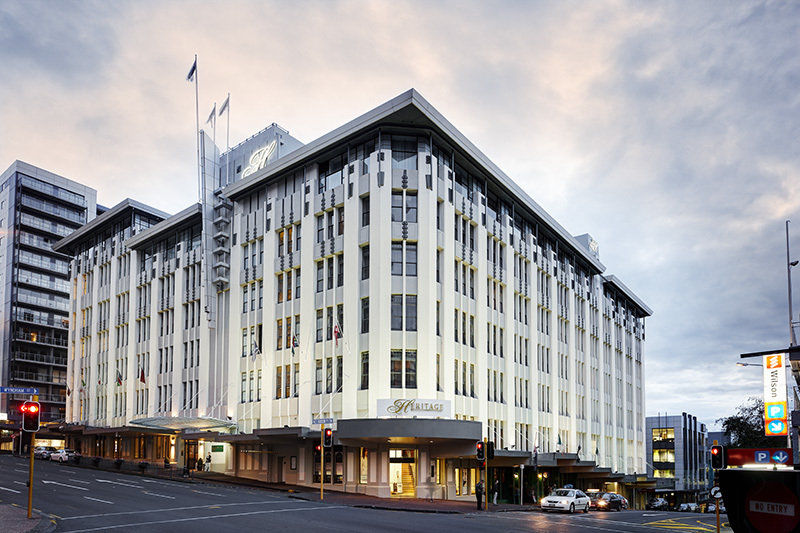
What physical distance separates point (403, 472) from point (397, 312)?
397 inches

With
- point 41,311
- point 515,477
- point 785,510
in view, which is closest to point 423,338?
point 515,477

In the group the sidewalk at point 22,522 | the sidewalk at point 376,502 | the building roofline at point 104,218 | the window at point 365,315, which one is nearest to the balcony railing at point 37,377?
the building roofline at point 104,218

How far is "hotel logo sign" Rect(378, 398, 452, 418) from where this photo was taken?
4647cm

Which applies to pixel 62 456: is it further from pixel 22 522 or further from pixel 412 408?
pixel 22 522

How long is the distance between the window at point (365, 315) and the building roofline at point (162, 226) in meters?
23.0

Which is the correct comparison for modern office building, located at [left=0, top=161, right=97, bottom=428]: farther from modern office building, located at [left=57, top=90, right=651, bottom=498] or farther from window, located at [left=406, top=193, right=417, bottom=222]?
window, located at [left=406, top=193, right=417, bottom=222]

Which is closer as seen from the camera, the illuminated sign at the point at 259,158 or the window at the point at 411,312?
the window at the point at 411,312

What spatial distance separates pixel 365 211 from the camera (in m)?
51.1

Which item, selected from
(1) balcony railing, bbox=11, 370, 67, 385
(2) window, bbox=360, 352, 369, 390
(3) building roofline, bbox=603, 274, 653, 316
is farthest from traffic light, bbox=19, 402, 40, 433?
(1) balcony railing, bbox=11, 370, 67, 385

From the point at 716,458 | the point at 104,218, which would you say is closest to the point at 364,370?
the point at 716,458

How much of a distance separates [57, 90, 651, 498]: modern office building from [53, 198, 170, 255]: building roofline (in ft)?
2.80

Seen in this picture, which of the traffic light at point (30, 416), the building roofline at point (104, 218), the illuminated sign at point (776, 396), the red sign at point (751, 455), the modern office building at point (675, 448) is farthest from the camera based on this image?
the modern office building at point (675, 448)

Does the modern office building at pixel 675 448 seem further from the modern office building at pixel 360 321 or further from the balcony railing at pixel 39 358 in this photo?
the balcony railing at pixel 39 358

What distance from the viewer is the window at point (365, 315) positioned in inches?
1951
